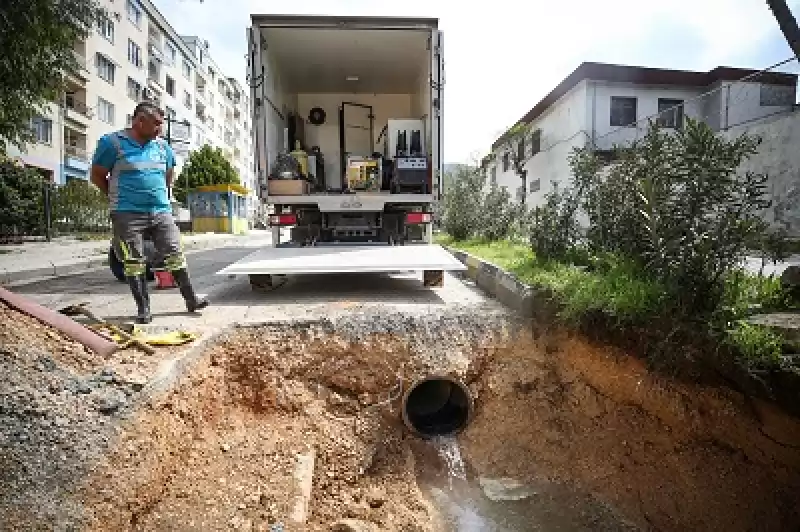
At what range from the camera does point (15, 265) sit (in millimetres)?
7328

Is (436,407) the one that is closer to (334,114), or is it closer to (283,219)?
(283,219)

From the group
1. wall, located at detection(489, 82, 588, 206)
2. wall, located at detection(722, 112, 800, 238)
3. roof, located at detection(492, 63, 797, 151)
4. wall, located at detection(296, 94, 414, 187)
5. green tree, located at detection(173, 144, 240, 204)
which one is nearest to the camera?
wall, located at detection(722, 112, 800, 238)

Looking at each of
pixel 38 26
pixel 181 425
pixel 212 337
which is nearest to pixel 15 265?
pixel 38 26

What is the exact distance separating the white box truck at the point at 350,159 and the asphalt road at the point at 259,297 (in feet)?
1.02

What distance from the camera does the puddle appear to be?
287cm

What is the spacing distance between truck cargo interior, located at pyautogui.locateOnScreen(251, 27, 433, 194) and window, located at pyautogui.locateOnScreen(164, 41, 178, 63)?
32.6 metres

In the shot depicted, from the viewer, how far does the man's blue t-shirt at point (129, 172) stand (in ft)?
11.9

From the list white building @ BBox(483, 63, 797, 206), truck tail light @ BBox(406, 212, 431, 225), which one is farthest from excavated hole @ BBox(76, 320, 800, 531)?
white building @ BBox(483, 63, 797, 206)

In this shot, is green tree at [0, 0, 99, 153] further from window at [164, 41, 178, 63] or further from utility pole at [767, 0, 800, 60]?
window at [164, 41, 178, 63]

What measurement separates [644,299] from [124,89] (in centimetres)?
3212

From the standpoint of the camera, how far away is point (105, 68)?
2569cm

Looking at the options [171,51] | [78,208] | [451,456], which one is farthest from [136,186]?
[171,51]

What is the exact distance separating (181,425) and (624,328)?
2.82m

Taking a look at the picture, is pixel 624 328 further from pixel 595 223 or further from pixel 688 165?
pixel 595 223
